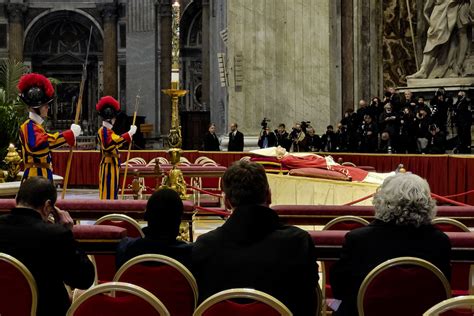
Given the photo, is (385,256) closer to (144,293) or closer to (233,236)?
(233,236)

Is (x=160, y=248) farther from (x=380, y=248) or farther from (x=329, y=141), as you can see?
(x=329, y=141)

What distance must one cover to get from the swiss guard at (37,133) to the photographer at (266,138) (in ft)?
38.0

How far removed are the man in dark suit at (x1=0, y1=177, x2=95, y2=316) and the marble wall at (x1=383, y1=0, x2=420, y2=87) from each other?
21.9 meters

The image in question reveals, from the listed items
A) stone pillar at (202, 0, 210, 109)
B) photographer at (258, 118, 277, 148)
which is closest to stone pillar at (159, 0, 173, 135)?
stone pillar at (202, 0, 210, 109)

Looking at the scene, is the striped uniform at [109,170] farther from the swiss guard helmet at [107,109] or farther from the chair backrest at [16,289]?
the chair backrest at [16,289]

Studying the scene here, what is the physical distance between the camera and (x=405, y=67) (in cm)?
2698

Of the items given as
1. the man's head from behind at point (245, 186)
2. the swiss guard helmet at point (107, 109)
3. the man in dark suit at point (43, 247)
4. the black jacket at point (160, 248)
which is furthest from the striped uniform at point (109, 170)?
the man's head from behind at point (245, 186)

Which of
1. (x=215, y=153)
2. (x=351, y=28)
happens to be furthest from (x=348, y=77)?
(x=215, y=153)

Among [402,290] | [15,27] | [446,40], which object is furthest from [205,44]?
[402,290]

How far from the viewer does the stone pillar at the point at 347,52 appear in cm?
2828

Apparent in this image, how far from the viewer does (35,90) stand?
1125 centimetres

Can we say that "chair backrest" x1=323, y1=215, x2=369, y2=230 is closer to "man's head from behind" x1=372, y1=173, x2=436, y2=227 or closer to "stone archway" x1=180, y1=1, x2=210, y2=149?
"man's head from behind" x1=372, y1=173, x2=436, y2=227

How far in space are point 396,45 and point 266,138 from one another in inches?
242

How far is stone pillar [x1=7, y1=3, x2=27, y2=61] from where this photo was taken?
1690 inches
